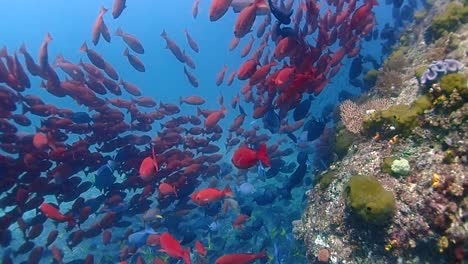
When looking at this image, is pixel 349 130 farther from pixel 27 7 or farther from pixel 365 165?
pixel 27 7

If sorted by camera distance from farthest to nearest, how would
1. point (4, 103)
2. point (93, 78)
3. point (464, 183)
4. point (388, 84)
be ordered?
point (93, 78) → point (4, 103) → point (388, 84) → point (464, 183)

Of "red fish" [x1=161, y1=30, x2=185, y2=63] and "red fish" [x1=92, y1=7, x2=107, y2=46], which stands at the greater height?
"red fish" [x1=92, y1=7, x2=107, y2=46]

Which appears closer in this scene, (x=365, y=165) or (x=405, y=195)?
(x=405, y=195)

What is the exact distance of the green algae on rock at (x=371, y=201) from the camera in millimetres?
4742

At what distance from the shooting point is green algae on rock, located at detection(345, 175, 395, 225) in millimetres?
4742

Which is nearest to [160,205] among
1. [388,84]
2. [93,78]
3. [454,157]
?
[93,78]

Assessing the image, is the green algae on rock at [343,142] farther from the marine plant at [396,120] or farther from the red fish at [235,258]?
the red fish at [235,258]

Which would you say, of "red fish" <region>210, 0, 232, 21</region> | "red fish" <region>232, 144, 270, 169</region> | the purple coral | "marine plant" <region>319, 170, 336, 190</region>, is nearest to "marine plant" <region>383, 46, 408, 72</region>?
the purple coral

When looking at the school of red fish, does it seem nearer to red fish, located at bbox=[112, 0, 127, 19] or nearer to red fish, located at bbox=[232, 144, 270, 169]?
red fish, located at bbox=[112, 0, 127, 19]

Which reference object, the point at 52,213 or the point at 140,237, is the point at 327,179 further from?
the point at 52,213

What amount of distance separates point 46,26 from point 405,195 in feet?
521

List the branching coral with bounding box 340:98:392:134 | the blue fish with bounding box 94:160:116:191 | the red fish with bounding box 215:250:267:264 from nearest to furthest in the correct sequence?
the red fish with bounding box 215:250:267:264 → the branching coral with bounding box 340:98:392:134 → the blue fish with bounding box 94:160:116:191

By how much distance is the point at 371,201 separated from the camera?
481 cm

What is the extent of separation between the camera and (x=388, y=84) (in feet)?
27.3
